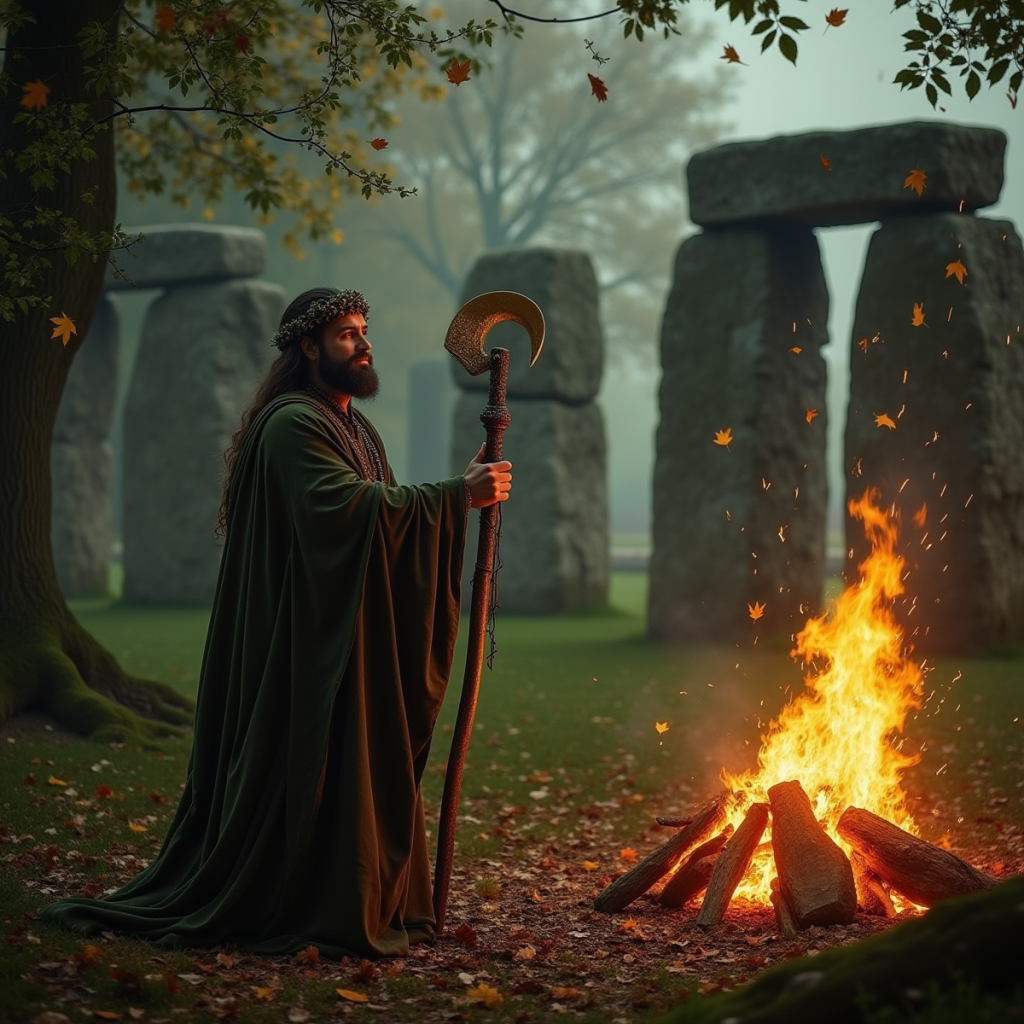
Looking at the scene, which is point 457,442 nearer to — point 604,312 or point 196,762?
point 196,762

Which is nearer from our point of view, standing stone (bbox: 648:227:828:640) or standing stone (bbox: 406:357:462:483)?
standing stone (bbox: 648:227:828:640)

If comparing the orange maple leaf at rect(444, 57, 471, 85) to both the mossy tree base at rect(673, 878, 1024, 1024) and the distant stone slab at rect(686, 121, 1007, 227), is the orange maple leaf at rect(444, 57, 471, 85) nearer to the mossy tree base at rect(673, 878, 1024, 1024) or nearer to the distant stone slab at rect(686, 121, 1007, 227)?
the mossy tree base at rect(673, 878, 1024, 1024)

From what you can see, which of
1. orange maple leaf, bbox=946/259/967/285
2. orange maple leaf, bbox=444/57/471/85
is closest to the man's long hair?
orange maple leaf, bbox=444/57/471/85

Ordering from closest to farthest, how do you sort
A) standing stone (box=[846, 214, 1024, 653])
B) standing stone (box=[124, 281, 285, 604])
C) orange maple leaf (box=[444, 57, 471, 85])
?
orange maple leaf (box=[444, 57, 471, 85]), standing stone (box=[846, 214, 1024, 653]), standing stone (box=[124, 281, 285, 604])

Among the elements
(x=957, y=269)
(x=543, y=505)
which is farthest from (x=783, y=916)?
(x=543, y=505)

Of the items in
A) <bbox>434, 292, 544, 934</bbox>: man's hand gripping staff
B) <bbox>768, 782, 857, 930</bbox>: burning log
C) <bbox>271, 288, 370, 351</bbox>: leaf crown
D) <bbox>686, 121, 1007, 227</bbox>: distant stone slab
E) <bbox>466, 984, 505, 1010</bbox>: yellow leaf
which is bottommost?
<bbox>466, 984, 505, 1010</bbox>: yellow leaf

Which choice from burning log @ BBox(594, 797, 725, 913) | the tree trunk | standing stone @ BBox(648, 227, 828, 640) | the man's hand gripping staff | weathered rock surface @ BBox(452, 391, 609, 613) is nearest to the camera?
the man's hand gripping staff

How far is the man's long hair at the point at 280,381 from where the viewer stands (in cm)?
584

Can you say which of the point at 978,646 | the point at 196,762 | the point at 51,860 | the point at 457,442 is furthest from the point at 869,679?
the point at 457,442

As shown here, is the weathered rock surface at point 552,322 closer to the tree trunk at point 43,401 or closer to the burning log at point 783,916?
the tree trunk at point 43,401

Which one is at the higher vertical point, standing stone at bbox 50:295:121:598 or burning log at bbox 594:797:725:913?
standing stone at bbox 50:295:121:598

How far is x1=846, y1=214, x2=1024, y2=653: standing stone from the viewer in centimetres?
1290

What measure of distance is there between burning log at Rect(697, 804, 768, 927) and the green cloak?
1.15 m

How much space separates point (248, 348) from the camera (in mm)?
19641
